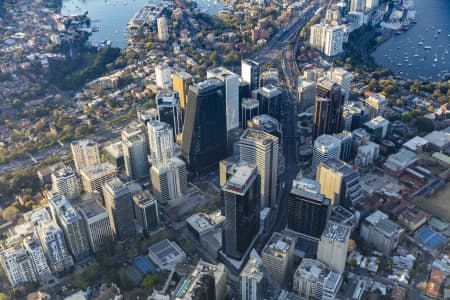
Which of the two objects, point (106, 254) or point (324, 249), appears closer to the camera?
point (324, 249)

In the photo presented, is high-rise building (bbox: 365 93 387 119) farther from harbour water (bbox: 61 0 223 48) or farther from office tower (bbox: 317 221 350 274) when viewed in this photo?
harbour water (bbox: 61 0 223 48)

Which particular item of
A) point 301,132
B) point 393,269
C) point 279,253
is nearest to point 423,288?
point 393,269

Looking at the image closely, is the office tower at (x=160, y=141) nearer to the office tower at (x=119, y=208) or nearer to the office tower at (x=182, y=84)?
the office tower at (x=119, y=208)

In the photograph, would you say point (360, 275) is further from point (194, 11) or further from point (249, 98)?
point (194, 11)

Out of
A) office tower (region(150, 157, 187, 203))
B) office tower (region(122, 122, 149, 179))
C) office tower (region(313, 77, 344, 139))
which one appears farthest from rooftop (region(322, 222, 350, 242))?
office tower (region(122, 122, 149, 179))

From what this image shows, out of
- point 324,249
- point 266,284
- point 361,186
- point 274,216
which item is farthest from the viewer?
point 361,186
